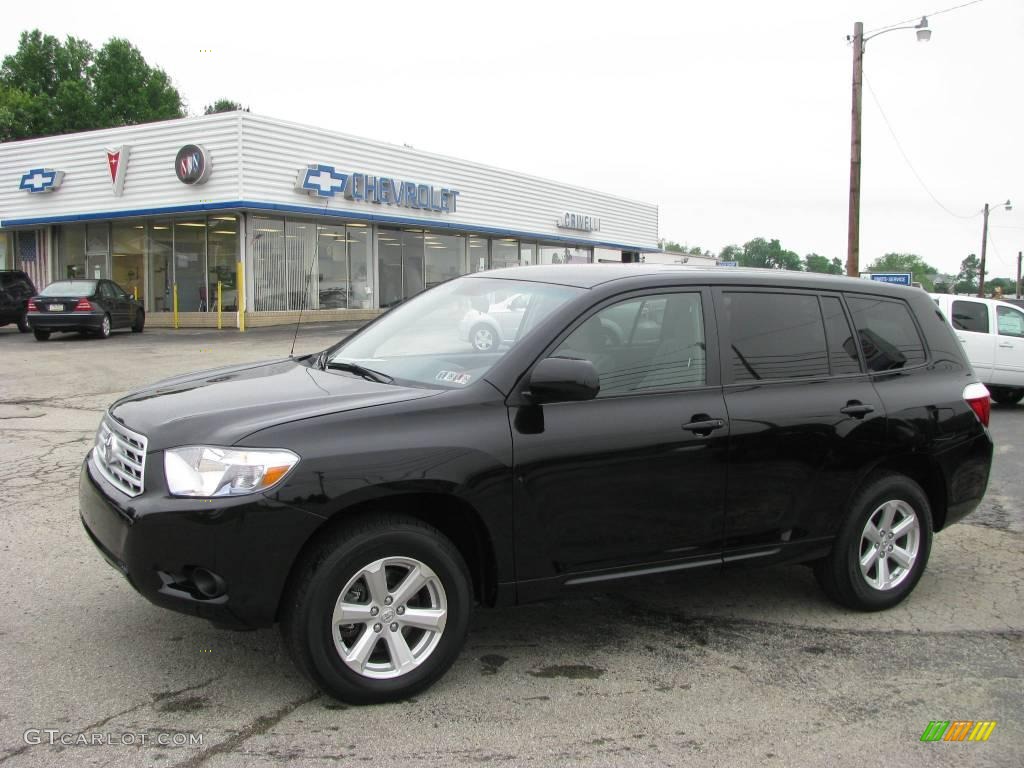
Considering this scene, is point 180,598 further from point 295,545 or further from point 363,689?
point 363,689

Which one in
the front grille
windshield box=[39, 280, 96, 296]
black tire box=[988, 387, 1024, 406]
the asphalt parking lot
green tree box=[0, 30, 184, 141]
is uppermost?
green tree box=[0, 30, 184, 141]

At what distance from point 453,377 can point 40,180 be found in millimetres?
27946

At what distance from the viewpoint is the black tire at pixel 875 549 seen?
446cm

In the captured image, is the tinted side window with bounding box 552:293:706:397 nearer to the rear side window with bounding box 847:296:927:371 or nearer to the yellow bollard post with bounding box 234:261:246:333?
the rear side window with bounding box 847:296:927:371

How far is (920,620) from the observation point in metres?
4.55

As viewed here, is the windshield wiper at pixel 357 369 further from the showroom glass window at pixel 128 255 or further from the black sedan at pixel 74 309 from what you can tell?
the showroom glass window at pixel 128 255

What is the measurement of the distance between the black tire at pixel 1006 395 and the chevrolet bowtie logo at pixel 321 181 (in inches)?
725

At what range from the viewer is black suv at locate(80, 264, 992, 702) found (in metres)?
3.19

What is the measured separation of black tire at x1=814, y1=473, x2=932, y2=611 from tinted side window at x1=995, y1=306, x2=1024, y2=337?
10.8 metres

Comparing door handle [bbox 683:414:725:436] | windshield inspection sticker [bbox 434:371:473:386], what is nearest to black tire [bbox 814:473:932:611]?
door handle [bbox 683:414:725:436]

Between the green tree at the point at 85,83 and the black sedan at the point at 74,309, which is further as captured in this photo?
the green tree at the point at 85,83

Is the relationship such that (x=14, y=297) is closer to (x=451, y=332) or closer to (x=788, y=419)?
(x=451, y=332)

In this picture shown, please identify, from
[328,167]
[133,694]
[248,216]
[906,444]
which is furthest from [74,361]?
[906,444]


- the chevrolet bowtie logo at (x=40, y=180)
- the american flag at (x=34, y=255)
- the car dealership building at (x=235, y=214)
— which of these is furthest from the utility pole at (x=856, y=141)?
the american flag at (x=34, y=255)
